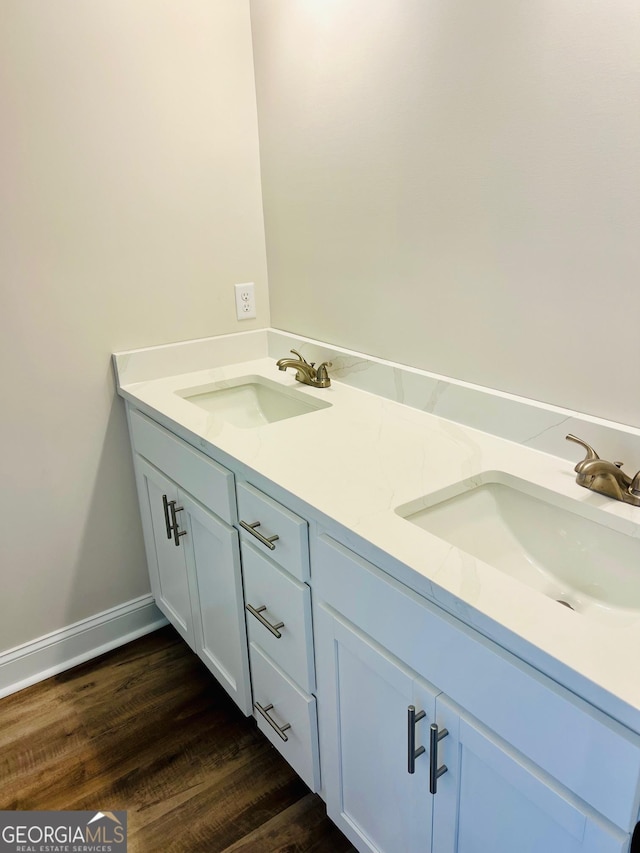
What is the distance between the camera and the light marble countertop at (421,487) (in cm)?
73

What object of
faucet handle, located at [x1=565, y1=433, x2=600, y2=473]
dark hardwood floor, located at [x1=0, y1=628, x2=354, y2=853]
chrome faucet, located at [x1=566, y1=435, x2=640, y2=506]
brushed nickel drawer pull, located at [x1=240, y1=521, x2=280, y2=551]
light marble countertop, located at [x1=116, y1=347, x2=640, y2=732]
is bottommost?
dark hardwood floor, located at [x1=0, y1=628, x2=354, y2=853]

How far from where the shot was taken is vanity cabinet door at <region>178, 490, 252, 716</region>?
57.6 inches

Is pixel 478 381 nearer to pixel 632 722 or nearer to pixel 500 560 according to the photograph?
pixel 500 560

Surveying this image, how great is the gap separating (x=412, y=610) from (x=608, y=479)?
44 centimetres

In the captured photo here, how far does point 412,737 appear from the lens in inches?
37.3

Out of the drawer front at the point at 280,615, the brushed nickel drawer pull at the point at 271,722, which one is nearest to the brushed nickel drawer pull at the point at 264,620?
the drawer front at the point at 280,615

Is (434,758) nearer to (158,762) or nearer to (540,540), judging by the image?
(540,540)

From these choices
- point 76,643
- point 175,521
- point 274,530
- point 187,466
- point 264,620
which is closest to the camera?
point 274,530

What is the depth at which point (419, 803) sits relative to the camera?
1013 mm

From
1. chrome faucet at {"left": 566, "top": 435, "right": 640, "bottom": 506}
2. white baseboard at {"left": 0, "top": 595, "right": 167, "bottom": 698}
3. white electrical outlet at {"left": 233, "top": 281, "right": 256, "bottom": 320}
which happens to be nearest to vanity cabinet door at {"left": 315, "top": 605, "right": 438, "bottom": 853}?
chrome faucet at {"left": 566, "top": 435, "right": 640, "bottom": 506}

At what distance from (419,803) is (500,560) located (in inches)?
16.8

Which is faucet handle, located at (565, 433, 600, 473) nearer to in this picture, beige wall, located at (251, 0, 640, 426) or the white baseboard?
beige wall, located at (251, 0, 640, 426)

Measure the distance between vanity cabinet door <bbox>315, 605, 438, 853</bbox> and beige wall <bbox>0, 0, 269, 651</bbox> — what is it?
1022mm

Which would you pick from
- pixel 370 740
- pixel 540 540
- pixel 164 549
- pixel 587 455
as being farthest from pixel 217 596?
pixel 587 455
